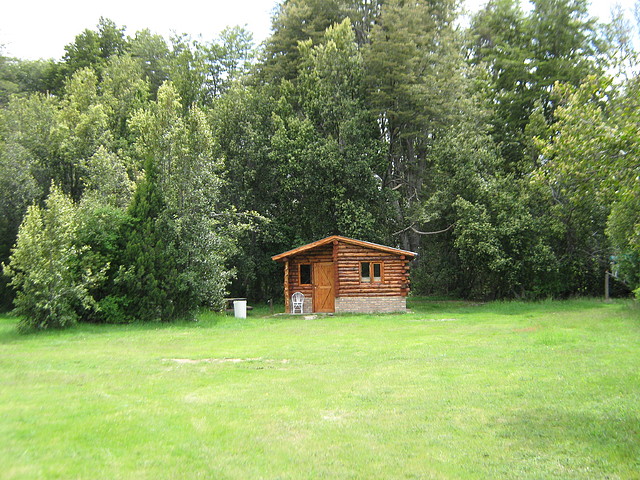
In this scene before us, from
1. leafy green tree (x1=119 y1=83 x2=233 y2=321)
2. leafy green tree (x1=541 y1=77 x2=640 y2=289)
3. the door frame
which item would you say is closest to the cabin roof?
the door frame

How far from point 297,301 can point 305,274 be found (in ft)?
5.58

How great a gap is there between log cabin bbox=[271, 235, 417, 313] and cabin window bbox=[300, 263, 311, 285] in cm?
8

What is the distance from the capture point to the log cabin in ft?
84.4

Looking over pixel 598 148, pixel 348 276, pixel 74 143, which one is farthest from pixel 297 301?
pixel 598 148

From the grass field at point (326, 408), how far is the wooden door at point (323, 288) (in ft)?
37.9

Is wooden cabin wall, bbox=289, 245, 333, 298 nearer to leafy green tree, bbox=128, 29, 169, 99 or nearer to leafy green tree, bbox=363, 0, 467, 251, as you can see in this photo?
leafy green tree, bbox=363, 0, 467, 251

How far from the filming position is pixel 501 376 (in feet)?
31.3

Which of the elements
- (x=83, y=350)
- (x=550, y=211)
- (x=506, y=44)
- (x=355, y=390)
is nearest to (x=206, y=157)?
(x=83, y=350)

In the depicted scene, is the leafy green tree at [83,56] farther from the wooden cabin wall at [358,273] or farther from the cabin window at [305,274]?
the wooden cabin wall at [358,273]

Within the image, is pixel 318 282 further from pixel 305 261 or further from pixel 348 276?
pixel 348 276

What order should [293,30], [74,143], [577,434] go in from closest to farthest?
1. [577,434]
2. [74,143]
3. [293,30]

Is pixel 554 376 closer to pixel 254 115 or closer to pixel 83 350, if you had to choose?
pixel 83 350

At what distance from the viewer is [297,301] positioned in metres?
25.8

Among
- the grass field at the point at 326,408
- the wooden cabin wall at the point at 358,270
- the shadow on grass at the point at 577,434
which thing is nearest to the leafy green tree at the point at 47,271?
the grass field at the point at 326,408
